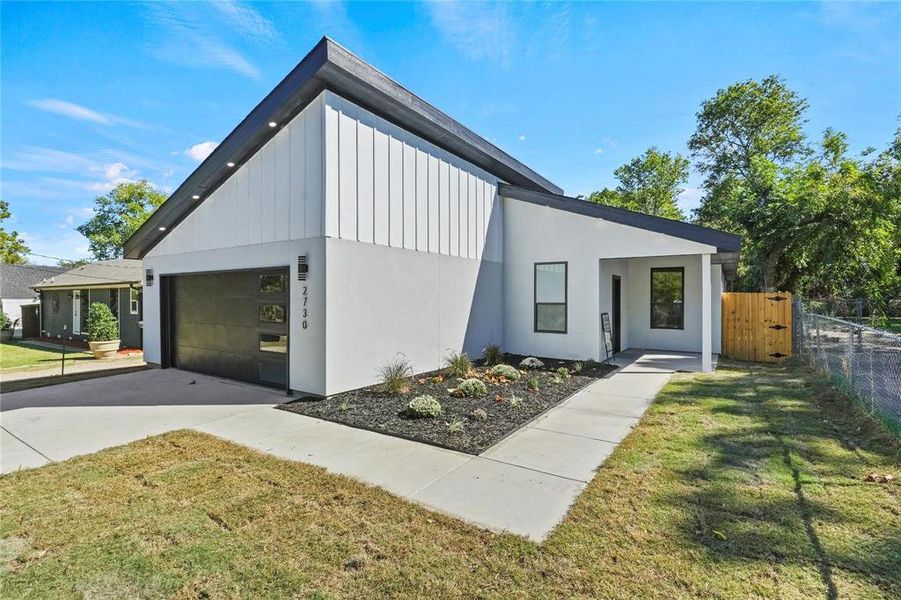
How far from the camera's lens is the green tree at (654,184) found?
29922 millimetres

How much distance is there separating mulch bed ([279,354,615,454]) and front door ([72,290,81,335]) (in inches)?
659

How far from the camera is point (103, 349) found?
41.2ft

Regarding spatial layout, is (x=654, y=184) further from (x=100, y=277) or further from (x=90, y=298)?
(x=90, y=298)

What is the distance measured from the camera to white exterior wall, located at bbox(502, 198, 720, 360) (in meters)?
9.27

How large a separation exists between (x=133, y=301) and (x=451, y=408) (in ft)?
47.6

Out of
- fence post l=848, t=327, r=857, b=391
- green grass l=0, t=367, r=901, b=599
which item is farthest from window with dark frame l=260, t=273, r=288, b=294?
fence post l=848, t=327, r=857, b=391

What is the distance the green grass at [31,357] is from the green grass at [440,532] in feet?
33.4

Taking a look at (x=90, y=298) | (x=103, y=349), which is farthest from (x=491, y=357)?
(x=90, y=298)

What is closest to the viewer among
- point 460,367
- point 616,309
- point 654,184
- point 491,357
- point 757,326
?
point 460,367

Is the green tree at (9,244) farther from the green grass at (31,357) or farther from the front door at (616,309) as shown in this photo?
the front door at (616,309)

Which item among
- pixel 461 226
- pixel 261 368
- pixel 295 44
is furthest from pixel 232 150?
pixel 461 226

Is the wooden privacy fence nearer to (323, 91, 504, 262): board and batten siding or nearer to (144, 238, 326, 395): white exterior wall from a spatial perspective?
(323, 91, 504, 262): board and batten siding

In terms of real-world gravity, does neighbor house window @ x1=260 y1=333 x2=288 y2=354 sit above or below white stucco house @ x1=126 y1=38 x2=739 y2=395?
below

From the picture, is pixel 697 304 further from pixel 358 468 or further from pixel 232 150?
pixel 232 150
